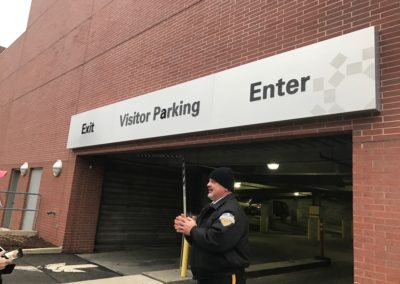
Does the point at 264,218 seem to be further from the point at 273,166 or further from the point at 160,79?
the point at 160,79

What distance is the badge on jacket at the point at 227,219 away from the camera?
3.16 meters

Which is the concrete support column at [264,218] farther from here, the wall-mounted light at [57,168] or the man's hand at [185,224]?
the man's hand at [185,224]

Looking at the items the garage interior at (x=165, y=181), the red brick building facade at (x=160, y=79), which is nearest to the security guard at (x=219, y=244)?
the red brick building facade at (x=160, y=79)

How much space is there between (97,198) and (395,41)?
30.8 feet

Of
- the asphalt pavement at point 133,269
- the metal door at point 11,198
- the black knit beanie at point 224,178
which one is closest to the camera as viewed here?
the black knit beanie at point 224,178

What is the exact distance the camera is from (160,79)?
28.8 feet

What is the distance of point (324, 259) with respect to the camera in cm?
1284

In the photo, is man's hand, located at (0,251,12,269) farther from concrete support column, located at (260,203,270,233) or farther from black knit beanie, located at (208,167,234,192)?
concrete support column, located at (260,203,270,233)

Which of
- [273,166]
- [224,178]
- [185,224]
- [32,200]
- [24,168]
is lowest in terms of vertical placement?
[185,224]

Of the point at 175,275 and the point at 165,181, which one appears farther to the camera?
the point at 165,181

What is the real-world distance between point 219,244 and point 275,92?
10.8 feet

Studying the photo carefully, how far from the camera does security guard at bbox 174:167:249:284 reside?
3109 millimetres

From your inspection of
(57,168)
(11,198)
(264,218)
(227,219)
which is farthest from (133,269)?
(264,218)

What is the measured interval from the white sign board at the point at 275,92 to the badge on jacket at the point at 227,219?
98.3 inches
